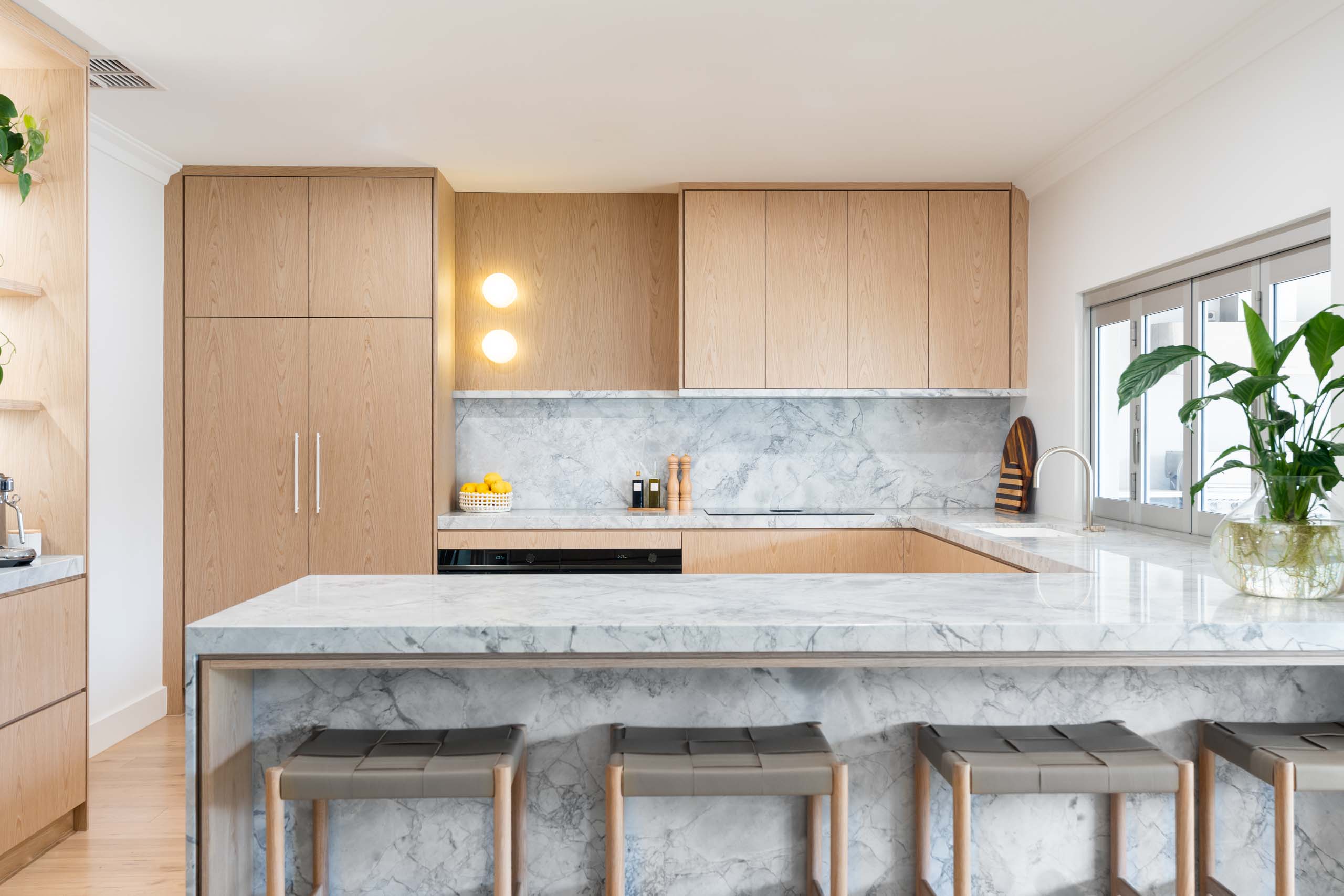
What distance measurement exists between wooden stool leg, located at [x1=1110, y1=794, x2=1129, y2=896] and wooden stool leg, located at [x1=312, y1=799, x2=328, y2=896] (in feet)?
5.20

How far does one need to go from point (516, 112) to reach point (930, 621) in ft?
8.51

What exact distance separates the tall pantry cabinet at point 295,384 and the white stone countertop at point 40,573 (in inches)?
48.0

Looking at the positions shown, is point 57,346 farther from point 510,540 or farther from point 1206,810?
point 1206,810

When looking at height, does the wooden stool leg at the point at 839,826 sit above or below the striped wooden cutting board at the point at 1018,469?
below

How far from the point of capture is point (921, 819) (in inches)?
70.3

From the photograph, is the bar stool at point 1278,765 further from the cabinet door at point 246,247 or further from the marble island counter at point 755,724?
the cabinet door at point 246,247

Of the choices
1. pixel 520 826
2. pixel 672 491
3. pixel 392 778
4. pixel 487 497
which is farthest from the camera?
pixel 672 491

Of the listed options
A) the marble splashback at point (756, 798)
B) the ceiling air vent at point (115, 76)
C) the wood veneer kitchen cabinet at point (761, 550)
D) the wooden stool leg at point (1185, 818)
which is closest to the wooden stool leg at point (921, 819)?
the marble splashback at point (756, 798)

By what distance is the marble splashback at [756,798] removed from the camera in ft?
5.93

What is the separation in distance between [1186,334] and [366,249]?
3365 mm

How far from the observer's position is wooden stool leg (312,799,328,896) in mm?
1777

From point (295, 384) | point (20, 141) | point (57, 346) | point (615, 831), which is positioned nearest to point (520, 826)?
point (615, 831)

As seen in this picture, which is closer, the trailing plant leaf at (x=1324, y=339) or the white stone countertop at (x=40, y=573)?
the trailing plant leaf at (x=1324, y=339)

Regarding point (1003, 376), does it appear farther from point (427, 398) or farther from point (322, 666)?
point (322, 666)
